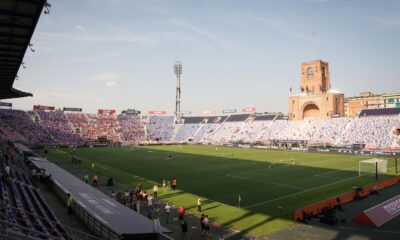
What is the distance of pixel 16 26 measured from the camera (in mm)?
15055

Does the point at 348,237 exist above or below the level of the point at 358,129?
below

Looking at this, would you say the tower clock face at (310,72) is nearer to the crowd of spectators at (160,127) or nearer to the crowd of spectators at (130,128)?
the crowd of spectators at (160,127)

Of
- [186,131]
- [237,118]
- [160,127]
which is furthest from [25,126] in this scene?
[237,118]

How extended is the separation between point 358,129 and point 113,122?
81.5 metres

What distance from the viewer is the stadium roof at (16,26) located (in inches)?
512

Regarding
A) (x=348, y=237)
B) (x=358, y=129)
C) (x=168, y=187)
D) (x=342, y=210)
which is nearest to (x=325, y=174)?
(x=342, y=210)

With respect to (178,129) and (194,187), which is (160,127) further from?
(194,187)

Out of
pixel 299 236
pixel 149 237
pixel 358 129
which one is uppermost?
pixel 358 129

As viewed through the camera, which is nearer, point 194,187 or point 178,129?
point 194,187

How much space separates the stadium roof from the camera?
13001 mm

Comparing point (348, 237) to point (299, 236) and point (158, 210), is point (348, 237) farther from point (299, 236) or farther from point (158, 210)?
point (158, 210)

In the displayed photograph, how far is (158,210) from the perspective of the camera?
972 inches

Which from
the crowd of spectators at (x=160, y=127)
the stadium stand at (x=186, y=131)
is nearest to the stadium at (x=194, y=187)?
the crowd of spectators at (x=160, y=127)

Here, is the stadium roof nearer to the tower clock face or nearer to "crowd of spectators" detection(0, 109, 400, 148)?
"crowd of spectators" detection(0, 109, 400, 148)
